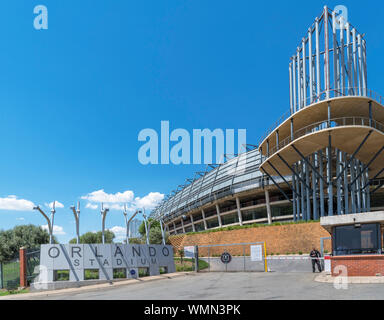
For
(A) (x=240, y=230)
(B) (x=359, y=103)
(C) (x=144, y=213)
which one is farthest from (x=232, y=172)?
(C) (x=144, y=213)

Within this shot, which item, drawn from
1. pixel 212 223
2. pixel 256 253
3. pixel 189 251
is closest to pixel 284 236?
pixel 256 253

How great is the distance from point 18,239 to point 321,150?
118 ft

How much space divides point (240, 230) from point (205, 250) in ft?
13.7

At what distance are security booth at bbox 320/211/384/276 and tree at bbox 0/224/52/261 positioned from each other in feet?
116

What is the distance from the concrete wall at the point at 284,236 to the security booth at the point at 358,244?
12.9 meters

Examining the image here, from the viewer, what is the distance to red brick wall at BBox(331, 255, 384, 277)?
1869 centimetres

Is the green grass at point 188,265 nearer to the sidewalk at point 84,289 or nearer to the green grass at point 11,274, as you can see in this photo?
the sidewalk at point 84,289

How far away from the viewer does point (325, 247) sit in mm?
32594

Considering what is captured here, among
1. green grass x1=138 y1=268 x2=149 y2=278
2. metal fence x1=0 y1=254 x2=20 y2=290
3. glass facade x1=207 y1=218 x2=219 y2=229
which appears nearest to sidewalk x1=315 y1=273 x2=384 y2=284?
green grass x1=138 y1=268 x2=149 y2=278

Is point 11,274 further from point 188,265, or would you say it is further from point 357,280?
point 357,280

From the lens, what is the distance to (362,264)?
19.1 metres

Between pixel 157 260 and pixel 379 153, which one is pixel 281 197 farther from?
pixel 157 260

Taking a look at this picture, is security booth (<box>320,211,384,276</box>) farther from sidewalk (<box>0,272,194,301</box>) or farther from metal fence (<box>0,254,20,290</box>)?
metal fence (<box>0,254,20,290</box>)

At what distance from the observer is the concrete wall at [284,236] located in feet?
113
